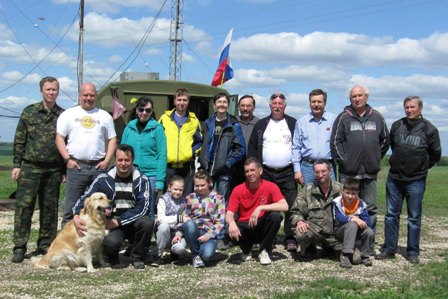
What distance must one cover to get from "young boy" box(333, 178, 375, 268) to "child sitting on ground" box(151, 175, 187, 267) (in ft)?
6.11

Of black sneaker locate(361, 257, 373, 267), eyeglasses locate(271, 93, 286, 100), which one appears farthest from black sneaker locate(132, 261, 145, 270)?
eyeglasses locate(271, 93, 286, 100)

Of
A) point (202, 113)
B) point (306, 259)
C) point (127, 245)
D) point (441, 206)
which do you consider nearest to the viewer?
point (306, 259)

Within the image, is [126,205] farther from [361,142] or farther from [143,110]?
[361,142]

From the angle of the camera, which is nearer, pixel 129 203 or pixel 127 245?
pixel 129 203

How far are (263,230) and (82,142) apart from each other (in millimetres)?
2379

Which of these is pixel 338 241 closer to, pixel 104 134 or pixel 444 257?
pixel 444 257

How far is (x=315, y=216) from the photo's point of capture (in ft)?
22.5

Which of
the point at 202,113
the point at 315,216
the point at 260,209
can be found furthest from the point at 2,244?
the point at 202,113

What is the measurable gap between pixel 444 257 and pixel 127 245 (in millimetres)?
4163

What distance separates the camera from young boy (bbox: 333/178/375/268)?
6586mm

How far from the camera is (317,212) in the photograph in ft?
22.5

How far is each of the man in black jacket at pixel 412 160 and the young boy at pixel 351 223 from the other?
0.55 metres

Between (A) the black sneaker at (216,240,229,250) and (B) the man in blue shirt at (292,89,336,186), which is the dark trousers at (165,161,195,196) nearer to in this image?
(A) the black sneaker at (216,240,229,250)

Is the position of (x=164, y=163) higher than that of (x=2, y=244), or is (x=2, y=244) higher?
(x=164, y=163)
